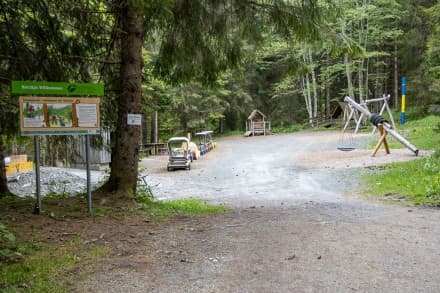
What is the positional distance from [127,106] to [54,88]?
59.5 inches

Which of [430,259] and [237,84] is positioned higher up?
[237,84]

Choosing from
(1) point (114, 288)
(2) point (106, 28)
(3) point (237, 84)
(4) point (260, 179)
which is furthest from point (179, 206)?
(3) point (237, 84)

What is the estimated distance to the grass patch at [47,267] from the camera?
2977 millimetres

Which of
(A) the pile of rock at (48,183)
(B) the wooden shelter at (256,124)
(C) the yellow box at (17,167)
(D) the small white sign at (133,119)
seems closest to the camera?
(D) the small white sign at (133,119)

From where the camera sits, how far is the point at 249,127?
34.0 m

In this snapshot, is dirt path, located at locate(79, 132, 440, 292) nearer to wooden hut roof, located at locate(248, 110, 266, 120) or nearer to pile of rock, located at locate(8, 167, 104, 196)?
pile of rock, located at locate(8, 167, 104, 196)

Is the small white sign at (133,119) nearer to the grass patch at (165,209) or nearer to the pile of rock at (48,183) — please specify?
the grass patch at (165,209)

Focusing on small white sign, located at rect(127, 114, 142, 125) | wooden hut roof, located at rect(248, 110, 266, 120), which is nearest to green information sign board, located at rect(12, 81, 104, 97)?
small white sign, located at rect(127, 114, 142, 125)

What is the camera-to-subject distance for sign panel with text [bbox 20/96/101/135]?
15.9 feet

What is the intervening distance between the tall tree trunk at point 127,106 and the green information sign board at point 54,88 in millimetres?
1030

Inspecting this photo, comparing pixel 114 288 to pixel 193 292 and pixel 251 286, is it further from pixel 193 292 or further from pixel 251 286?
pixel 251 286

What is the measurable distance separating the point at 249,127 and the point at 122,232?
29696 millimetres

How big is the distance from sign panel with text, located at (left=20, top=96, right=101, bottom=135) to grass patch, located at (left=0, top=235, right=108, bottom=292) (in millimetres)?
1621

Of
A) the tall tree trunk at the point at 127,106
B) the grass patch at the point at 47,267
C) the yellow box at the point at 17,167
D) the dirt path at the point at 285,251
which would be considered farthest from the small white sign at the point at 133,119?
the yellow box at the point at 17,167
